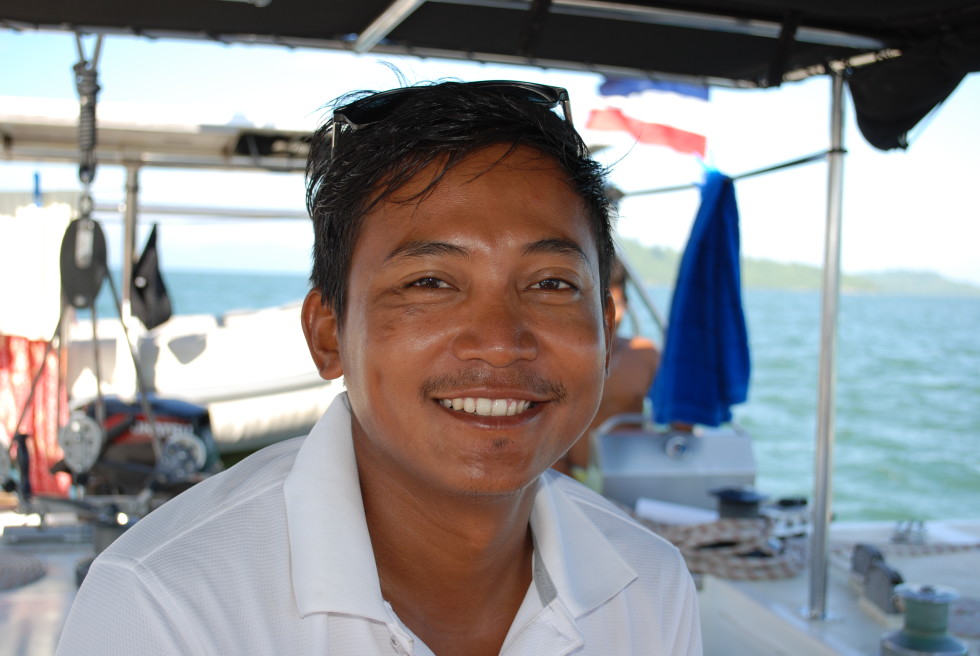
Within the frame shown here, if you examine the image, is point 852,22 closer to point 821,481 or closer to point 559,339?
point 821,481

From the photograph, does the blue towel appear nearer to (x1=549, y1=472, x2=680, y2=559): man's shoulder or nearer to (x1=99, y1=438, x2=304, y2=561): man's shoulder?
(x1=549, y1=472, x2=680, y2=559): man's shoulder

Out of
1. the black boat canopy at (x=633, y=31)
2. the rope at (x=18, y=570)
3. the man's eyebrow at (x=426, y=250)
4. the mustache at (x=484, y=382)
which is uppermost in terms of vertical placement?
the black boat canopy at (x=633, y=31)

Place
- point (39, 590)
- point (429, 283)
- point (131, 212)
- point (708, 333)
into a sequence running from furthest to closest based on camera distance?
1. point (131, 212)
2. point (708, 333)
3. point (39, 590)
4. point (429, 283)

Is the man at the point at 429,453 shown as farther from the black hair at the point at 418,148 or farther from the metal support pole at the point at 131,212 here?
the metal support pole at the point at 131,212

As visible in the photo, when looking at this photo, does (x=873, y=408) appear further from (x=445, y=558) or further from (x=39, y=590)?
(x=445, y=558)

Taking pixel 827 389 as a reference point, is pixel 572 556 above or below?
below

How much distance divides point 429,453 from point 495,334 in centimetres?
18

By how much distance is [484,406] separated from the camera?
1.11 metres

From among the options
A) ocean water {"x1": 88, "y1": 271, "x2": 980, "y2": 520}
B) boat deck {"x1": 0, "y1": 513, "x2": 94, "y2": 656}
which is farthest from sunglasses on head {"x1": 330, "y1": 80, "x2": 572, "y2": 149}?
ocean water {"x1": 88, "y1": 271, "x2": 980, "y2": 520}

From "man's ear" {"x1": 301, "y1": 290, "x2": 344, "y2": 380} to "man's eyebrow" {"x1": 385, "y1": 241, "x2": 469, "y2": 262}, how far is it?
230 millimetres

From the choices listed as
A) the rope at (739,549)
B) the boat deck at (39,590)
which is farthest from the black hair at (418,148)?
the rope at (739,549)

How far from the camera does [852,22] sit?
7.54 feet

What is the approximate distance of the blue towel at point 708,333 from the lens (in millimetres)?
3953

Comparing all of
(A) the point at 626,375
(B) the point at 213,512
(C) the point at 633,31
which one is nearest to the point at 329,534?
(B) the point at 213,512
